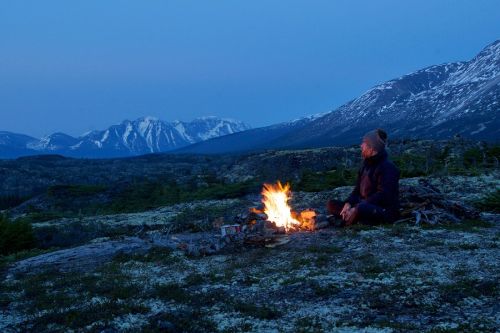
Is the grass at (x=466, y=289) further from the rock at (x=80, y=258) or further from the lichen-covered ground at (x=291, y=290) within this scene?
the rock at (x=80, y=258)

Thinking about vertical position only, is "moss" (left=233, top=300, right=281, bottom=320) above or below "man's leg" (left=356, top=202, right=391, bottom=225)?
below

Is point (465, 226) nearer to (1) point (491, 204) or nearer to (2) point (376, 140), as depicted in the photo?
(2) point (376, 140)

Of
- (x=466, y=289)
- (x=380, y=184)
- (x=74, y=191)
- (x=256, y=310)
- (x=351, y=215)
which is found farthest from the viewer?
(x=74, y=191)

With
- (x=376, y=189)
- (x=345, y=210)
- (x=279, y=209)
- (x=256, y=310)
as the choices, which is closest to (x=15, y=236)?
(x=279, y=209)

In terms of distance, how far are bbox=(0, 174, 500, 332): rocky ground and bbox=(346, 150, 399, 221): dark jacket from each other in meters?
0.94

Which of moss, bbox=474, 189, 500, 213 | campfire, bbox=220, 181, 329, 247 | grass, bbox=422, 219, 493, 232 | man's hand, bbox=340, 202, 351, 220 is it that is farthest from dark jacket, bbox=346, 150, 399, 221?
moss, bbox=474, 189, 500, 213

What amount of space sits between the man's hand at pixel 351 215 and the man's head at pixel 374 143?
1.79 meters

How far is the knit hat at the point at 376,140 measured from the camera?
15906mm

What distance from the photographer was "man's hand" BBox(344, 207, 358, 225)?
15.9 m

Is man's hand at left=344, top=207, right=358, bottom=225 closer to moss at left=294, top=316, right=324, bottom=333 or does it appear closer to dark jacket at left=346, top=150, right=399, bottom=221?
dark jacket at left=346, top=150, right=399, bottom=221

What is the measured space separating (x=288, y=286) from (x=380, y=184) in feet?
21.3

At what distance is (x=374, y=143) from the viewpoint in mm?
15930

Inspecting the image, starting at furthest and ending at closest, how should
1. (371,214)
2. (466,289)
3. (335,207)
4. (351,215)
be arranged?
(335,207) → (351,215) → (371,214) → (466,289)

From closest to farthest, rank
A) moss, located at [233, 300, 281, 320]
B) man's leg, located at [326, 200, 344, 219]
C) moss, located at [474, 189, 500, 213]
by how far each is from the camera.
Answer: moss, located at [233, 300, 281, 320] < man's leg, located at [326, 200, 344, 219] < moss, located at [474, 189, 500, 213]
